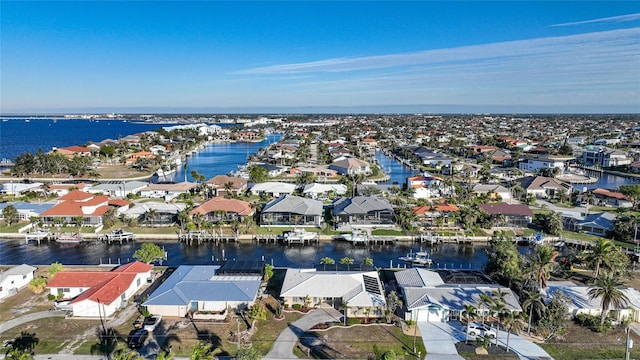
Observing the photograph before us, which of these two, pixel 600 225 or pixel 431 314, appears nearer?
pixel 431 314

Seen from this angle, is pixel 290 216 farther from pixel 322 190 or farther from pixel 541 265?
pixel 541 265

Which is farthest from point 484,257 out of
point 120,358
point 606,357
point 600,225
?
point 120,358

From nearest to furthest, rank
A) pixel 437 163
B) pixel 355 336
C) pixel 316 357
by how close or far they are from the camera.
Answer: pixel 316 357 → pixel 355 336 → pixel 437 163

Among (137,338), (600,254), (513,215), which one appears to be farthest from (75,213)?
(600,254)

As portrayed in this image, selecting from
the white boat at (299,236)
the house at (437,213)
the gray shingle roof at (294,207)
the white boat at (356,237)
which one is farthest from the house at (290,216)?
the house at (437,213)

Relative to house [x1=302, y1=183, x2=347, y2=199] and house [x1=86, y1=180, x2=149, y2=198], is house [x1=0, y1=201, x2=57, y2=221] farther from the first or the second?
house [x1=302, y1=183, x2=347, y2=199]

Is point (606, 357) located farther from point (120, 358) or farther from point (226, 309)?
point (120, 358)
